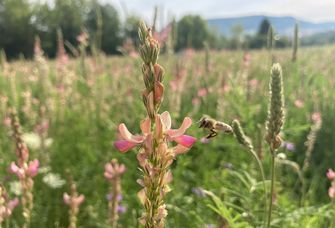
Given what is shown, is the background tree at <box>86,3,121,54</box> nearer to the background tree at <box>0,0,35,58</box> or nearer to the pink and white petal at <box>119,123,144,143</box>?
the background tree at <box>0,0,35,58</box>

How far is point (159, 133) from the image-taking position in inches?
30.0

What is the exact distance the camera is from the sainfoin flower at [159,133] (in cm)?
75

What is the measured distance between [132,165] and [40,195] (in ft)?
2.41

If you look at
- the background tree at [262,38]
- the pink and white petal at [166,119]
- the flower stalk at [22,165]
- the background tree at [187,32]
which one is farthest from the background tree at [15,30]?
the pink and white petal at [166,119]

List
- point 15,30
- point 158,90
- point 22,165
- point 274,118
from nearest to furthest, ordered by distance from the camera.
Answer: point 158,90 < point 274,118 < point 22,165 < point 15,30

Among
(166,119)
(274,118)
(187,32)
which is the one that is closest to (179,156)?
(274,118)

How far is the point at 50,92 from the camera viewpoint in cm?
492

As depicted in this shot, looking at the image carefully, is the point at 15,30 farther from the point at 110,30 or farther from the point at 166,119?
the point at 166,119

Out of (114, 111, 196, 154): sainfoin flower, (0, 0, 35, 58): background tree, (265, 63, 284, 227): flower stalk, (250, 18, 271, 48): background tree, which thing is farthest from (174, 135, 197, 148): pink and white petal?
(0, 0, 35, 58): background tree

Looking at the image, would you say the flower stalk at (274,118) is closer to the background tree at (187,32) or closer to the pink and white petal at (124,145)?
the pink and white petal at (124,145)

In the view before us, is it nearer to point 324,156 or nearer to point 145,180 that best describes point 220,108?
point 324,156

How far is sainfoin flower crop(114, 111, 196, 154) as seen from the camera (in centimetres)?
75

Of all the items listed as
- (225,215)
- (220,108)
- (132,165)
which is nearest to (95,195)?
(132,165)

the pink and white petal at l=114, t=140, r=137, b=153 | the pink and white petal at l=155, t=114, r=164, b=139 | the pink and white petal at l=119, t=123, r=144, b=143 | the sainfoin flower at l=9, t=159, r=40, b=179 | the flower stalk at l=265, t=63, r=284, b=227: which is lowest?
the sainfoin flower at l=9, t=159, r=40, b=179
